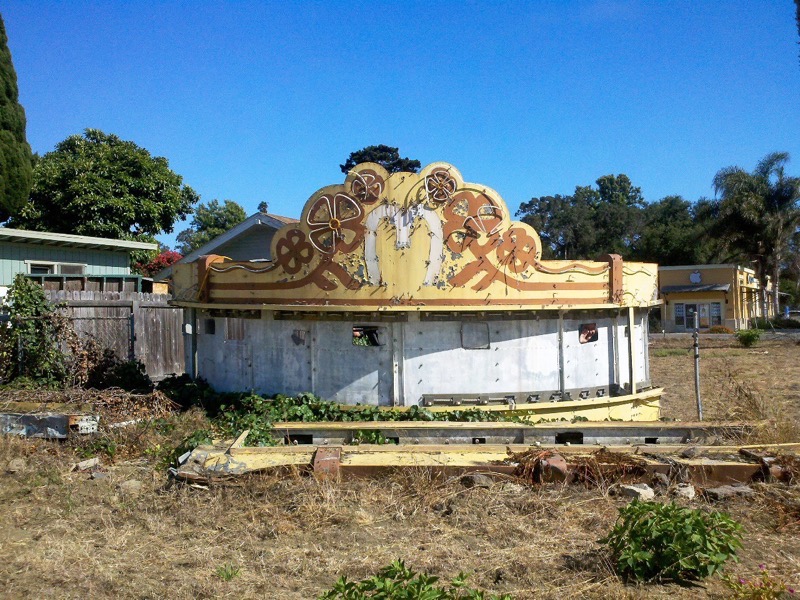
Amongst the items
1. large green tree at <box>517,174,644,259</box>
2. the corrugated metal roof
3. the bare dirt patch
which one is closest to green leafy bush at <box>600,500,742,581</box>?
the bare dirt patch

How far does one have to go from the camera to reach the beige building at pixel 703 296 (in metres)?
46.5

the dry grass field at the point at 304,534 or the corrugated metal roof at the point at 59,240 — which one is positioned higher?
the corrugated metal roof at the point at 59,240

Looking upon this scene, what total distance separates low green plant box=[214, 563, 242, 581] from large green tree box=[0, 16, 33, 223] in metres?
25.6

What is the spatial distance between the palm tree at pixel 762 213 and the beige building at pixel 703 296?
6.50 ft

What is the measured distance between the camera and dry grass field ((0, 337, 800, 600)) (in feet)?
17.8

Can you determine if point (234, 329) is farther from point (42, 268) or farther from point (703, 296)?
point (703, 296)

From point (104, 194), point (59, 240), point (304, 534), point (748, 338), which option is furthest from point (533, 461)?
point (748, 338)

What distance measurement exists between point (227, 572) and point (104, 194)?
93.5 feet

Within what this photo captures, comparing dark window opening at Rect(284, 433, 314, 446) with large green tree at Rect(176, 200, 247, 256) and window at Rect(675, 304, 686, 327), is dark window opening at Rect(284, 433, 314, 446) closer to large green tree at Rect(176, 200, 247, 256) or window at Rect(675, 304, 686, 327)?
window at Rect(675, 304, 686, 327)

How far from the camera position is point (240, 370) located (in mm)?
12875

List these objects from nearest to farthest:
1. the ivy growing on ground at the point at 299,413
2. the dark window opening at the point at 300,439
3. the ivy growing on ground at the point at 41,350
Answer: the dark window opening at the point at 300,439
the ivy growing on ground at the point at 299,413
the ivy growing on ground at the point at 41,350

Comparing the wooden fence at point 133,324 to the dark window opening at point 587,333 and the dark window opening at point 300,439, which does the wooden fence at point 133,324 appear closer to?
the dark window opening at point 300,439

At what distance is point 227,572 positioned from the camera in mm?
5578

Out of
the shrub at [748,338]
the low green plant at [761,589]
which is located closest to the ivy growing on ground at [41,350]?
the low green plant at [761,589]
